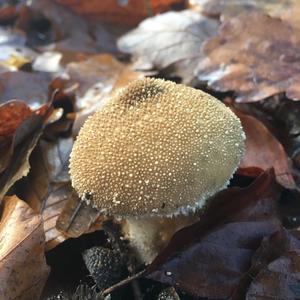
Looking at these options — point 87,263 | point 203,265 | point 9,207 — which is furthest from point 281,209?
point 9,207

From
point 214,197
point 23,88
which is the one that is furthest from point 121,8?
point 214,197

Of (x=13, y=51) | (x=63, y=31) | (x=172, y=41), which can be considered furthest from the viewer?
(x=63, y=31)

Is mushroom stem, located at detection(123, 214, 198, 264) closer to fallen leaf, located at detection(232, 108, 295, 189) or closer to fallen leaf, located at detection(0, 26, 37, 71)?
fallen leaf, located at detection(232, 108, 295, 189)

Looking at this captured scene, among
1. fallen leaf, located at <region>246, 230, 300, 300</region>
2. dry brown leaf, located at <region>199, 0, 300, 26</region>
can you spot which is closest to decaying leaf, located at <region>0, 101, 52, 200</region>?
fallen leaf, located at <region>246, 230, 300, 300</region>

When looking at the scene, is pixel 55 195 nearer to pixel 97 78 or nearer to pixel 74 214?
pixel 74 214

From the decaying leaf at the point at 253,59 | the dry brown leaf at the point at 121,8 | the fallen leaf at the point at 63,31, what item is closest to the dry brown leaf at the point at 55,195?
the decaying leaf at the point at 253,59

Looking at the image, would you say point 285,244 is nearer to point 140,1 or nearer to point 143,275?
point 143,275
